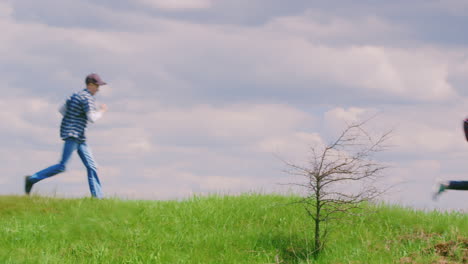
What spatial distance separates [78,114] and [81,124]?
0.24 metres

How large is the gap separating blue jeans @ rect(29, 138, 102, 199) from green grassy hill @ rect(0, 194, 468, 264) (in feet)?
1.45

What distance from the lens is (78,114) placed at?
13.0 meters

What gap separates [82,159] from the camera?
519 inches

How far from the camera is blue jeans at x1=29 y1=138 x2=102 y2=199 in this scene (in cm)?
1300

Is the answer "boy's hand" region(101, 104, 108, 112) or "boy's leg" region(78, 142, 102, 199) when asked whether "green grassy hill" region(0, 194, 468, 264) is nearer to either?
"boy's leg" region(78, 142, 102, 199)

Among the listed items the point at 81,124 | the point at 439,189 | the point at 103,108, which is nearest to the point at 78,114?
the point at 81,124

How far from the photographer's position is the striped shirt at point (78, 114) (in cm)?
1290

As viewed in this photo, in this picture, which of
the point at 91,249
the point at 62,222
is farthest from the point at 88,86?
the point at 91,249

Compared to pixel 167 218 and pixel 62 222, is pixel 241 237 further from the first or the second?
pixel 62 222

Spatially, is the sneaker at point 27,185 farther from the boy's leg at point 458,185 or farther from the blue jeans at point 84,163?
the boy's leg at point 458,185

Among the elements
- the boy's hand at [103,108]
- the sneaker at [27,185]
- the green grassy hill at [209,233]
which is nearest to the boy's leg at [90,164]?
the green grassy hill at [209,233]

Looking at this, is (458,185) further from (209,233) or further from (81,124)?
(81,124)

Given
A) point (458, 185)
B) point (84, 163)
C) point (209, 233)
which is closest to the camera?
point (458, 185)

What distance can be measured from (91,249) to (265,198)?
4.43 m
